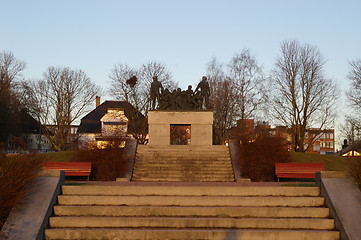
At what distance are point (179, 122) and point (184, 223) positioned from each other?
70.1ft

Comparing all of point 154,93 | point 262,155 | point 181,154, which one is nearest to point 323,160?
point 262,155

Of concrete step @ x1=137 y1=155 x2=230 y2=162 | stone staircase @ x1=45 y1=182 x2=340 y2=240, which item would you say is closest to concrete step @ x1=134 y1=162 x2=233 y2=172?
concrete step @ x1=137 y1=155 x2=230 y2=162

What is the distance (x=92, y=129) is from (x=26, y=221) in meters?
69.3

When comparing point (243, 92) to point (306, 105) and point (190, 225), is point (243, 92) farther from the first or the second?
point (190, 225)

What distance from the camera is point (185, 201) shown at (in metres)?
9.88

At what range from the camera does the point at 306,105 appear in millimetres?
38656

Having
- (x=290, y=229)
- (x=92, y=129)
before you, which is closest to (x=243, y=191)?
(x=290, y=229)

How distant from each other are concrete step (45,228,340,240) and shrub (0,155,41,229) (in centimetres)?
95

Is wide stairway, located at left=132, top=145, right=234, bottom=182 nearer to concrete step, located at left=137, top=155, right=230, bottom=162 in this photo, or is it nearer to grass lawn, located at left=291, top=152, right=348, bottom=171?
concrete step, located at left=137, top=155, right=230, bottom=162

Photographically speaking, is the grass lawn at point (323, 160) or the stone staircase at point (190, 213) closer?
the stone staircase at point (190, 213)

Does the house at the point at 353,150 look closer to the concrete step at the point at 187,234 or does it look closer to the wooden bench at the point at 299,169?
the wooden bench at the point at 299,169

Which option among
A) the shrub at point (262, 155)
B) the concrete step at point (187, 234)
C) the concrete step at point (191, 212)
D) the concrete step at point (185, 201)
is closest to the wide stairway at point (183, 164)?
the shrub at point (262, 155)

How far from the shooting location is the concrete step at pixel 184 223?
8984 mm

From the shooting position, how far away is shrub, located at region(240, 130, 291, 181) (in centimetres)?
2089
